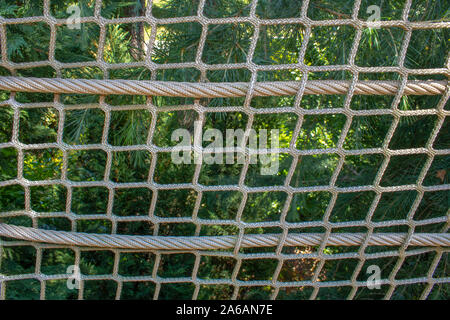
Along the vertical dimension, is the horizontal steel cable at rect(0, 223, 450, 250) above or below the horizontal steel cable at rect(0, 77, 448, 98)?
below

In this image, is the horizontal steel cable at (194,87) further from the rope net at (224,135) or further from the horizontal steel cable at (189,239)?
the horizontal steel cable at (189,239)

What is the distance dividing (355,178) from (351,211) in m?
0.12

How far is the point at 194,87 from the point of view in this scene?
94cm

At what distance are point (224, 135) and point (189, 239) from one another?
0.59 m

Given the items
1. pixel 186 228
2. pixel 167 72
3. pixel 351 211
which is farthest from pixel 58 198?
pixel 351 211

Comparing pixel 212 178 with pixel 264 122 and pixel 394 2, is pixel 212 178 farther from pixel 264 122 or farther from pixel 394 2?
pixel 394 2

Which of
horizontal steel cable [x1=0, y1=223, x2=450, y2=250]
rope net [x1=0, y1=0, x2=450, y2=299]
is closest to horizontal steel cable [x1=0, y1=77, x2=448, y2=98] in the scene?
rope net [x1=0, y1=0, x2=450, y2=299]

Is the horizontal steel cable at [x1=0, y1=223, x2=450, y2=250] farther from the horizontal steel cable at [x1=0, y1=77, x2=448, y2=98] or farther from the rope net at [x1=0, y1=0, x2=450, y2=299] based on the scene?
the horizontal steel cable at [x1=0, y1=77, x2=448, y2=98]

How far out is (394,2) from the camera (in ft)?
3.88

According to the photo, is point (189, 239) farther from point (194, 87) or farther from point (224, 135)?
point (224, 135)

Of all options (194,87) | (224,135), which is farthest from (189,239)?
(224,135)

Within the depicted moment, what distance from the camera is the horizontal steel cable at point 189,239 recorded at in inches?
39.9

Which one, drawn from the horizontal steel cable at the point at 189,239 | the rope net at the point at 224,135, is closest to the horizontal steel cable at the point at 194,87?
the rope net at the point at 224,135

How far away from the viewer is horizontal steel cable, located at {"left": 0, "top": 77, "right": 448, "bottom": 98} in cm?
93
